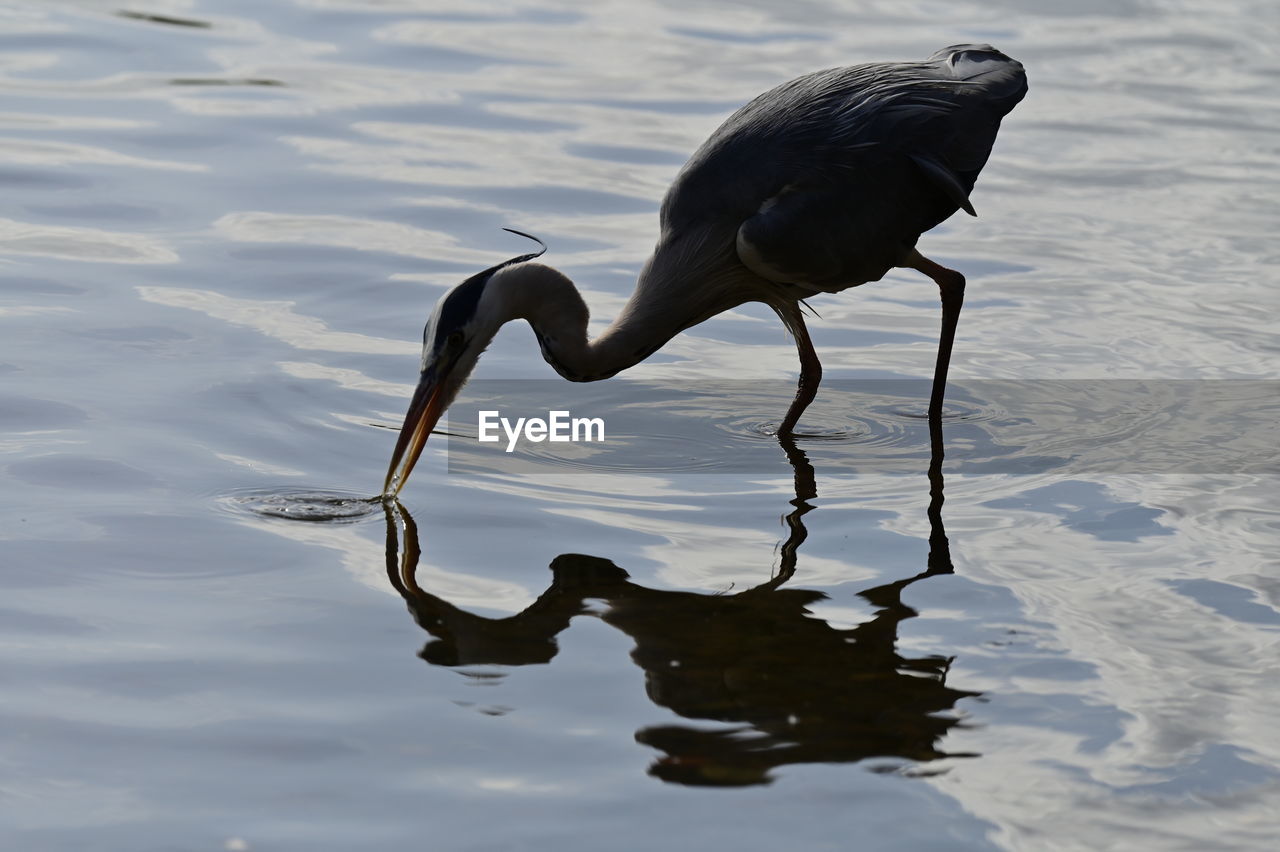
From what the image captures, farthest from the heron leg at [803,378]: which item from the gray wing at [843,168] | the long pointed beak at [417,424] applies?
the long pointed beak at [417,424]

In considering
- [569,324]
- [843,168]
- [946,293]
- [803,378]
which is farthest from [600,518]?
[946,293]

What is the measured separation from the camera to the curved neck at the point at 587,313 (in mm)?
6801

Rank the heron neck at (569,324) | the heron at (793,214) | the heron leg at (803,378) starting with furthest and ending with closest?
the heron leg at (803,378) < the heron at (793,214) < the heron neck at (569,324)

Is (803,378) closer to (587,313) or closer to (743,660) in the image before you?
(587,313)

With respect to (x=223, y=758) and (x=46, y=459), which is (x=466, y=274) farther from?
(x=223, y=758)

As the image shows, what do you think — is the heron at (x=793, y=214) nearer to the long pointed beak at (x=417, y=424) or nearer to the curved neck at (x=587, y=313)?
the curved neck at (x=587, y=313)

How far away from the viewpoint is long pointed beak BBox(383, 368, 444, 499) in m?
6.23

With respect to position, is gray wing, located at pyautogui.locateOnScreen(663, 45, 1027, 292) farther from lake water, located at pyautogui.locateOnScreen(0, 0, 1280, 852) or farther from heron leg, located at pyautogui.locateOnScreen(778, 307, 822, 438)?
lake water, located at pyautogui.locateOnScreen(0, 0, 1280, 852)

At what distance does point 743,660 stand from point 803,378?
2.55 meters

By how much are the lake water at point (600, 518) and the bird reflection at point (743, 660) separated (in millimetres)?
17

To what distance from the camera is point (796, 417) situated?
737 centimetres

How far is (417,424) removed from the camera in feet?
20.7

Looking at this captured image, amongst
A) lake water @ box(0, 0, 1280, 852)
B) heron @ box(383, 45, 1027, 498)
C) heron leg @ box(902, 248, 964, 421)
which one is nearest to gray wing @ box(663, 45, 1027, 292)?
heron @ box(383, 45, 1027, 498)

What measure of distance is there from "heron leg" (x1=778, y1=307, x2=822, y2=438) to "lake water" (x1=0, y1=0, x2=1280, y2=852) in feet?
0.46
